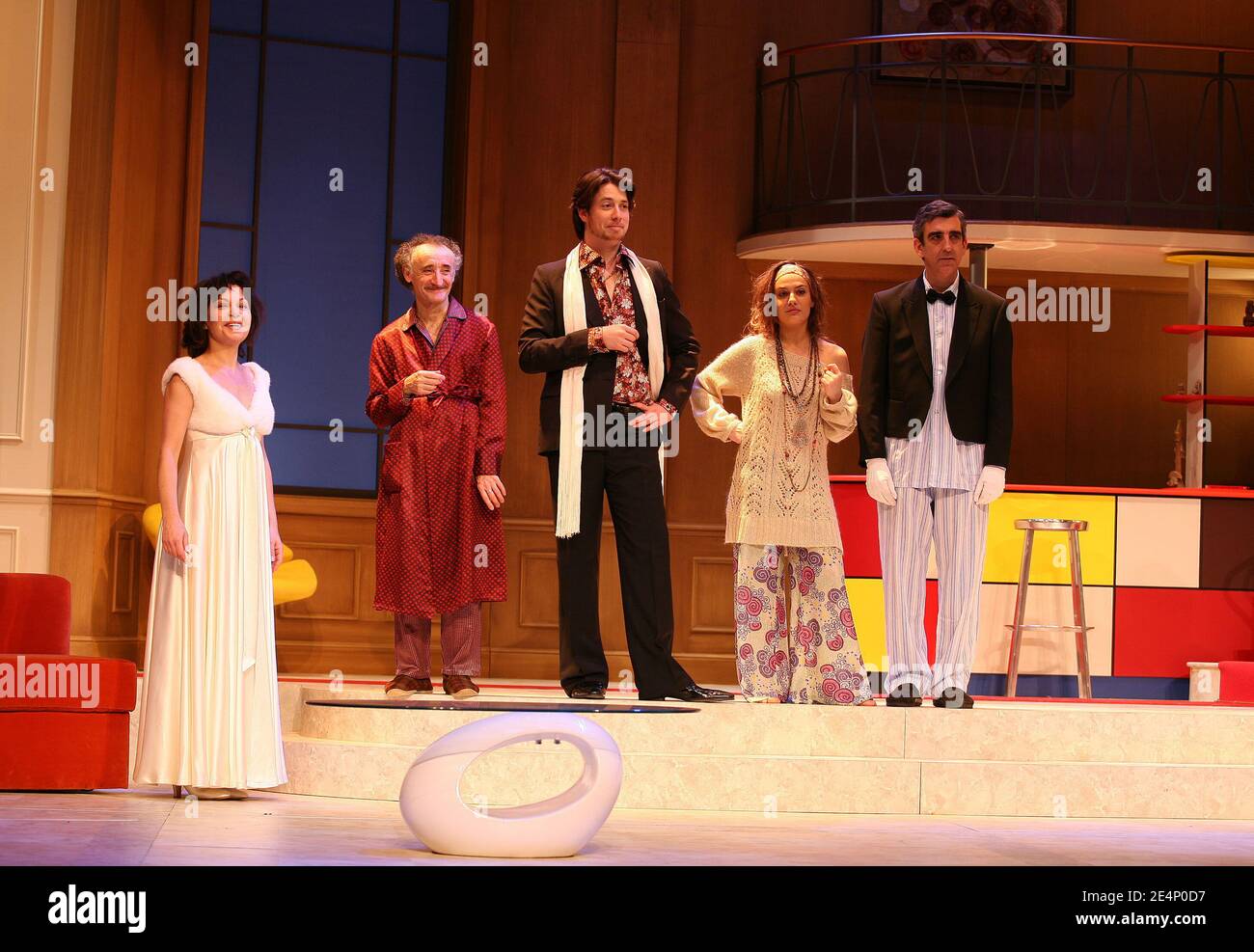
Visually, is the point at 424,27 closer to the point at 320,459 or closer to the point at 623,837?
the point at 320,459

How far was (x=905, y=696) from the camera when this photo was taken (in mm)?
5371

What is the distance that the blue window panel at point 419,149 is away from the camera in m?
8.53

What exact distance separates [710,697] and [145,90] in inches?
173

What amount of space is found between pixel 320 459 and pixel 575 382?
3.39 meters

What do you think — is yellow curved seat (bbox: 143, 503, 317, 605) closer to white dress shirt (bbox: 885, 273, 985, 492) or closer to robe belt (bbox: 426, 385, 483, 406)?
robe belt (bbox: 426, 385, 483, 406)

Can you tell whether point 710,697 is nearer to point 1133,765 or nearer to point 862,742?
point 862,742

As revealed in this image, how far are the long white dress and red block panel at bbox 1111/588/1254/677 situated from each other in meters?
4.22

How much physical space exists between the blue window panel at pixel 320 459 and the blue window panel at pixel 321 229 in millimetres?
60

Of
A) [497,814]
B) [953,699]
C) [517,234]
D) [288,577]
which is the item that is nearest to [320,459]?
[288,577]

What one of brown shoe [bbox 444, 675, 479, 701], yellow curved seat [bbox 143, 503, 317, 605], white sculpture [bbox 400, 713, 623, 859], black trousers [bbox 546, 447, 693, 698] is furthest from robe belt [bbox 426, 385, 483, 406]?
yellow curved seat [bbox 143, 503, 317, 605]

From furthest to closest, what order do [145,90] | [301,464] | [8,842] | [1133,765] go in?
[301,464]
[145,90]
[1133,765]
[8,842]

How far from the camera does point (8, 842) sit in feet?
12.2
